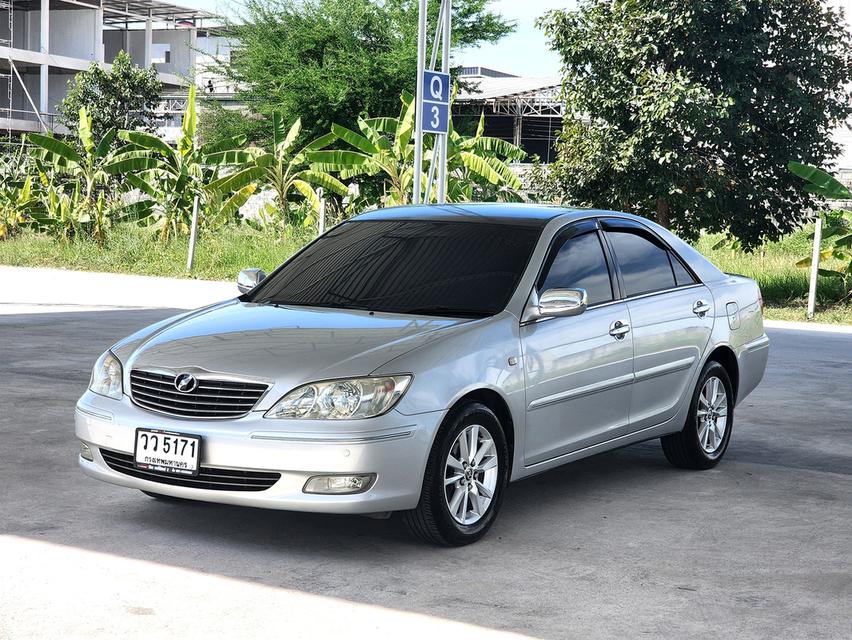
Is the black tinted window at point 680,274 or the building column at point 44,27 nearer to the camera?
the black tinted window at point 680,274

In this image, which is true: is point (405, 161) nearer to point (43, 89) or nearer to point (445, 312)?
point (445, 312)

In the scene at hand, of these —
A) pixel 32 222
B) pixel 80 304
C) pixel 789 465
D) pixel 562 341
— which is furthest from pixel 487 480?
pixel 32 222

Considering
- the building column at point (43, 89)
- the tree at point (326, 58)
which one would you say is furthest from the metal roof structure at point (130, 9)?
the tree at point (326, 58)

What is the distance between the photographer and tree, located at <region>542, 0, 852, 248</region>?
63.3 feet

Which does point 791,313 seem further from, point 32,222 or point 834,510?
point 32,222

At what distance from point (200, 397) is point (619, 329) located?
2.37 metres

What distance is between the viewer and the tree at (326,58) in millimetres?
38000

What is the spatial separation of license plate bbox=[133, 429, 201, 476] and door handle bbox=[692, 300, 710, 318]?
3.36m

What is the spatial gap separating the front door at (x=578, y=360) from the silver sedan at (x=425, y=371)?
1cm

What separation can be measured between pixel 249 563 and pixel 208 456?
1.59ft

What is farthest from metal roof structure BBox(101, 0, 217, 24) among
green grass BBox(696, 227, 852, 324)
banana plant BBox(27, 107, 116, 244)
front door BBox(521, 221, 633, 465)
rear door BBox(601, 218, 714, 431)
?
front door BBox(521, 221, 633, 465)

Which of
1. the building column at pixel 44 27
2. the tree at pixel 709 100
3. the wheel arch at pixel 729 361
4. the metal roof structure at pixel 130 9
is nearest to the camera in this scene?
the wheel arch at pixel 729 361

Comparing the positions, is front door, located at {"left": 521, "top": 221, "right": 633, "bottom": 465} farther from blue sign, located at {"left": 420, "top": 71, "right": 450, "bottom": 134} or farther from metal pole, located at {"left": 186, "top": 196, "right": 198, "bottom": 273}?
metal pole, located at {"left": 186, "top": 196, "right": 198, "bottom": 273}

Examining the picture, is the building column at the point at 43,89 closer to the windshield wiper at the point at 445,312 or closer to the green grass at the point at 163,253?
the green grass at the point at 163,253
